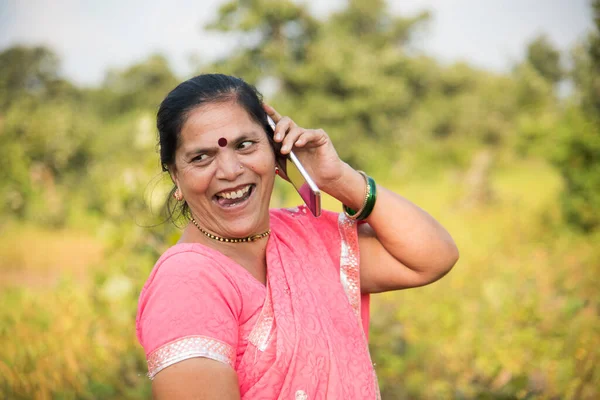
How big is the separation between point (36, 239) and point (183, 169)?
22.2ft

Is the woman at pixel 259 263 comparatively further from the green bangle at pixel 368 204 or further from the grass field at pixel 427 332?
the grass field at pixel 427 332

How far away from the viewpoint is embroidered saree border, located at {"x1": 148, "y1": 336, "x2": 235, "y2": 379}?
126cm

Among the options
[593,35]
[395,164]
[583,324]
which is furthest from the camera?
[395,164]

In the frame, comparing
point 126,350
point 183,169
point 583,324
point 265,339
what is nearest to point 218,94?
point 183,169

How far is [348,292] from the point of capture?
1.75 meters

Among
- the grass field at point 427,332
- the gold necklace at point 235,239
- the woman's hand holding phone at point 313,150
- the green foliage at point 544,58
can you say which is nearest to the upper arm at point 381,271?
the woman's hand holding phone at point 313,150

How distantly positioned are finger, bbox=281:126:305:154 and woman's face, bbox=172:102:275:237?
1.7 inches

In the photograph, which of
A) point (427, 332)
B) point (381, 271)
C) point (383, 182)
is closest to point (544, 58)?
point (383, 182)

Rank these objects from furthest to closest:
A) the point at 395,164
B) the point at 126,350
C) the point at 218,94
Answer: the point at 395,164 < the point at 126,350 < the point at 218,94

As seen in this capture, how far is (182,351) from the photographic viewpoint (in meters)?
1.27

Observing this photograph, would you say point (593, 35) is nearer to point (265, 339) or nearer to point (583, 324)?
point (583, 324)

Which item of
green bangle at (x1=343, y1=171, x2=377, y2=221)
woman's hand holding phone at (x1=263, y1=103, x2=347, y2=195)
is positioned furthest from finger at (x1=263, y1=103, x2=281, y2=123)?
green bangle at (x1=343, y1=171, x2=377, y2=221)

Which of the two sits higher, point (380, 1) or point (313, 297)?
point (380, 1)

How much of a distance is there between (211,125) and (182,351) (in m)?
0.61
